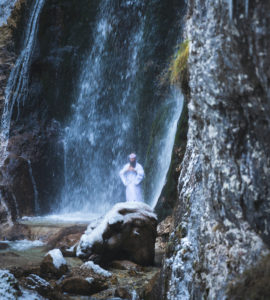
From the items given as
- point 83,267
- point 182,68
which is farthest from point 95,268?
point 182,68

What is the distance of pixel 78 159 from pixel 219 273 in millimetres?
14709

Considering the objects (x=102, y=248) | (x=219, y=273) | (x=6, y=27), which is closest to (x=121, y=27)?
(x=6, y=27)

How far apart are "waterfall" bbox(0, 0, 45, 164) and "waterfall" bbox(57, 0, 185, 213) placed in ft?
8.57

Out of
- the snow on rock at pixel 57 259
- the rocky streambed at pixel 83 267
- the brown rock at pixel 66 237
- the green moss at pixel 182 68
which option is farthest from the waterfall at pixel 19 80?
the green moss at pixel 182 68

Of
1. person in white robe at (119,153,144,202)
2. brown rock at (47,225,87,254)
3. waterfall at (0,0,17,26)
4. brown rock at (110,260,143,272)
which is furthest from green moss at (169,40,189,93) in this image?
waterfall at (0,0,17,26)

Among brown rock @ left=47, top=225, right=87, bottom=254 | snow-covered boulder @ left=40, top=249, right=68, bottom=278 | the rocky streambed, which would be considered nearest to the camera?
the rocky streambed

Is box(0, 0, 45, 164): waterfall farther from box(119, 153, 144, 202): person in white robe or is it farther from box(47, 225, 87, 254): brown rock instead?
box(119, 153, 144, 202): person in white robe

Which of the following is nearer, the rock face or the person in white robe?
the rock face

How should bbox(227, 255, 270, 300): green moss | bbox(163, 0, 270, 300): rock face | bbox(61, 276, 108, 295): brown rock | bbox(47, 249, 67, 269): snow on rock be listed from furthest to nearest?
bbox(47, 249, 67, 269): snow on rock < bbox(61, 276, 108, 295): brown rock < bbox(163, 0, 270, 300): rock face < bbox(227, 255, 270, 300): green moss

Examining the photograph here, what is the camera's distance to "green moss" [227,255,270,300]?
244 centimetres

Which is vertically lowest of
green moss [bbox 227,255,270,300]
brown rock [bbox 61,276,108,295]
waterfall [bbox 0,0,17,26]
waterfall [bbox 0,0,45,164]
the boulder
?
brown rock [bbox 61,276,108,295]

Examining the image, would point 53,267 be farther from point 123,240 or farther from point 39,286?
point 123,240

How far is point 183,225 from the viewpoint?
4.21m

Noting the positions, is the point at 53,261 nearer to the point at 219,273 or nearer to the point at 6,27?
the point at 219,273
